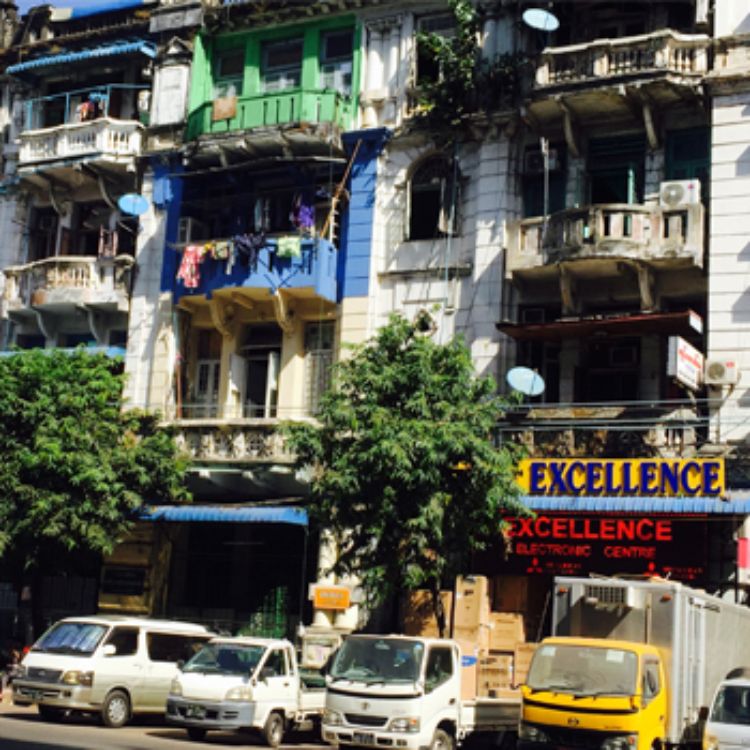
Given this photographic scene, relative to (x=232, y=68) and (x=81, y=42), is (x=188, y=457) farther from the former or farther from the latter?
(x=81, y=42)

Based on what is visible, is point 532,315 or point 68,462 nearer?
point 68,462

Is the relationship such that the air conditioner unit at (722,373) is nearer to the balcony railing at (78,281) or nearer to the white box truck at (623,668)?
the white box truck at (623,668)

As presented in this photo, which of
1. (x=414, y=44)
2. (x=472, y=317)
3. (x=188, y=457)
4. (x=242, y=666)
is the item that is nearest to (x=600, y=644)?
(x=242, y=666)

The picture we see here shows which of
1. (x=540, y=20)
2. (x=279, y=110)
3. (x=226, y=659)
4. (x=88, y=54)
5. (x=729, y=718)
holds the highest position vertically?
(x=88, y=54)

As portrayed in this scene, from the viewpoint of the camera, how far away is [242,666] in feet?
65.0

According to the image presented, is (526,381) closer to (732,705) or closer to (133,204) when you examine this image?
(732,705)

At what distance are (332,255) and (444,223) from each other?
8.85 ft

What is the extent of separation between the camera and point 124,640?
21.1 meters

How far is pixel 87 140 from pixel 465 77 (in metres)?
10.4

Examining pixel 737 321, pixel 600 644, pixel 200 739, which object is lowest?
pixel 200 739

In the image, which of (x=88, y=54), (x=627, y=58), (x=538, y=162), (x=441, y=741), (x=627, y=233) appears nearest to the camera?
(x=441, y=741)

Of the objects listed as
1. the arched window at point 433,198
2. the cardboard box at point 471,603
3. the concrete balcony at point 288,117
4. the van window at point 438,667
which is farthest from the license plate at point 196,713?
the concrete balcony at point 288,117

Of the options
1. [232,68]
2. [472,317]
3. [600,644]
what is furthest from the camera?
[232,68]

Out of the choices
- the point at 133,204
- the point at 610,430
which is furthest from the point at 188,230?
the point at 610,430
